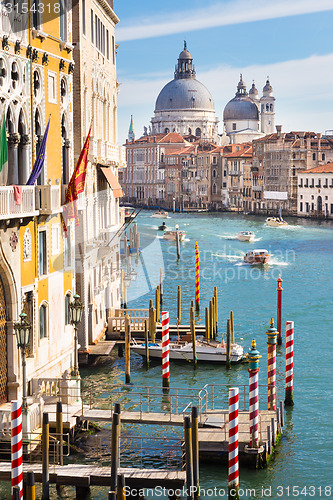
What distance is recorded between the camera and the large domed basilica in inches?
4547

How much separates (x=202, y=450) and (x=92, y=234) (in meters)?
6.93

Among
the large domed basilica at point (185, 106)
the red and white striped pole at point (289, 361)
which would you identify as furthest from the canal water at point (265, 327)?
the large domed basilica at point (185, 106)

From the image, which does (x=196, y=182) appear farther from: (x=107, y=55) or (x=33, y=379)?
(x=33, y=379)

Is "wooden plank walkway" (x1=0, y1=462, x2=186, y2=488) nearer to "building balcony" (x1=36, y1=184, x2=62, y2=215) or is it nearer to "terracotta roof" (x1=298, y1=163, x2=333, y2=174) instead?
"building balcony" (x1=36, y1=184, x2=62, y2=215)

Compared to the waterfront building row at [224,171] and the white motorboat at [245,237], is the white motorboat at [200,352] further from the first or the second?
the waterfront building row at [224,171]

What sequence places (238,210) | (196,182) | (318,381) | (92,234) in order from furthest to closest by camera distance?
(196,182) → (238,210) → (92,234) → (318,381)

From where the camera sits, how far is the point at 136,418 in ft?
35.2

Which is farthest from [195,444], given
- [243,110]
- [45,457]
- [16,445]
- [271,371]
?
[243,110]

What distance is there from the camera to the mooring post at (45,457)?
890 cm

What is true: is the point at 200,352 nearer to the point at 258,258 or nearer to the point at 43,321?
the point at 43,321

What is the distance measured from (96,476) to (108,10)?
11436 millimetres

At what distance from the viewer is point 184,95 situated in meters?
116

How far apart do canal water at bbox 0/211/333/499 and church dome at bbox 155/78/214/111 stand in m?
63.0

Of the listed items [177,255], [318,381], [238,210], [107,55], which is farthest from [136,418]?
[238,210]
